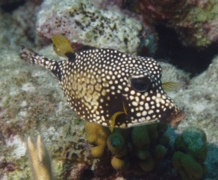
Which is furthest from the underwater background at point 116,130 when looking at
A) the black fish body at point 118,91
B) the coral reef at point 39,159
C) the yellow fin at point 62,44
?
the yellow fin at point 62,44

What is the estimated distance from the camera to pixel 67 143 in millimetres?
3576

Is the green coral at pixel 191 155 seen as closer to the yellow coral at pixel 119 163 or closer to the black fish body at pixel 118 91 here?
the yellow coral at pixel 119 163

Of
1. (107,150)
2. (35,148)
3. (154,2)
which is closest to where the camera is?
(35,148)

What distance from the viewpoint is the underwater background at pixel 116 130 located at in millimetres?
3383

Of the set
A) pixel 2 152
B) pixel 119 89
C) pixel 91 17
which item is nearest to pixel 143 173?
pixel 119 89

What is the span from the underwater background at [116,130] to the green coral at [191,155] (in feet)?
0.04

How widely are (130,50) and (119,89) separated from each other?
2.62m

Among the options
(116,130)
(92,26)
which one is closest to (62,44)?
(116,130)

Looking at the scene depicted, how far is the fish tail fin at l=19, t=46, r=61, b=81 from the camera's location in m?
3.30

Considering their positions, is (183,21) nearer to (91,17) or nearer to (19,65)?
(91,17)

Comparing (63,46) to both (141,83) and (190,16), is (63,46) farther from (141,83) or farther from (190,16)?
(190,16)

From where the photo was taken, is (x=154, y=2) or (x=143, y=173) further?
(x=154, y=2)

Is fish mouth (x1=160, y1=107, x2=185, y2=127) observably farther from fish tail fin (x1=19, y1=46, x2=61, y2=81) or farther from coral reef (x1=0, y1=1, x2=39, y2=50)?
coral reef (x1=0, y1=1, x2=39, y2=50)

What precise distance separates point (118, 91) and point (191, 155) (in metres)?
1.44
